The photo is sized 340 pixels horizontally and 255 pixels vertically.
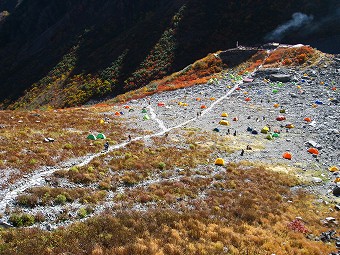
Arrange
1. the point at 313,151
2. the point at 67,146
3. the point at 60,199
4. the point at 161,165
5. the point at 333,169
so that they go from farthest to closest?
the point at 313,151, the point at 333,169, the point at 67,146, the point at 161,165, the point at 60,199

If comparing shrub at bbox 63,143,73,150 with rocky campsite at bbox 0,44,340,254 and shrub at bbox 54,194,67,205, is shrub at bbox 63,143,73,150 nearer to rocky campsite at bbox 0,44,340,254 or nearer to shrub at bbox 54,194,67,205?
rocky campsite at bbox 0,44,340,254

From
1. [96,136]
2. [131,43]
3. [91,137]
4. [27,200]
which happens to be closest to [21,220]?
[27,200]

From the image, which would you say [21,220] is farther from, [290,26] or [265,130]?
[290,26]

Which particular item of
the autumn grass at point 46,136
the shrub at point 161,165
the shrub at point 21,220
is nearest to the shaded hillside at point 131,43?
the autumn grass at point 46,136

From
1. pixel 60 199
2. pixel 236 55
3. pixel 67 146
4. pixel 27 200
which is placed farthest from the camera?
pixel 236 55

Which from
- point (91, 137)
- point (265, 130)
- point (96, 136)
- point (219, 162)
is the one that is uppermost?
point (91, 137)

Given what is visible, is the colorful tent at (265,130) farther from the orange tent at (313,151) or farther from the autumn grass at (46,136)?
the autumn grass at (46,136)

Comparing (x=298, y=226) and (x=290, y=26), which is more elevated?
(x=290, y=26)

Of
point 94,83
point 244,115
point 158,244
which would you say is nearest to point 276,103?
point 244,115
